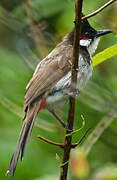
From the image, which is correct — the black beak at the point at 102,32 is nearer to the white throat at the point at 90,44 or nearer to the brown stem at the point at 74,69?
the white throat at the point at 90,44

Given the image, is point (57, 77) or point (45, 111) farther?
point (45, 111)

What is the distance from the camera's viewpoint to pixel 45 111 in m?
3.22

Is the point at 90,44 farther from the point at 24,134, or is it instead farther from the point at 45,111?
the point at 24,134

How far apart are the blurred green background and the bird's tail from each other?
29 centimetres

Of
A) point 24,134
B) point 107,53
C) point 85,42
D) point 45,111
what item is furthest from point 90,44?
point 107,53

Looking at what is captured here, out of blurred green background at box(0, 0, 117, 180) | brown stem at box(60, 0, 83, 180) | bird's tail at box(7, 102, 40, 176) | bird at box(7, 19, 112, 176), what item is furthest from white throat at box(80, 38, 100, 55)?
brown stem at box(60, 0, 83, 180)

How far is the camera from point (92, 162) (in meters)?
3.22

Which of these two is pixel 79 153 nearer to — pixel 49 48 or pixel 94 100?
pixel 94 100

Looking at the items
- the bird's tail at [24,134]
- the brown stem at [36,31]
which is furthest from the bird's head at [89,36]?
the bird's tail at [24,134]

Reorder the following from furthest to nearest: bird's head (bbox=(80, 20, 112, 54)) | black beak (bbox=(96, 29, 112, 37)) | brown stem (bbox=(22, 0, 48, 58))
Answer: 1. brown stem (bbox=(22, 0, 48, 58))
2. bird's head (bbox=(80, 20, 112, 54))
3. black beak (bbox=(96, 29, 112, 37))

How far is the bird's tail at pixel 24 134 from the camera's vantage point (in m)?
2.02

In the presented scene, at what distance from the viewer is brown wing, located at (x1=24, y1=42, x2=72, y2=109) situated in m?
2.67

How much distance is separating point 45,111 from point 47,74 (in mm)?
502

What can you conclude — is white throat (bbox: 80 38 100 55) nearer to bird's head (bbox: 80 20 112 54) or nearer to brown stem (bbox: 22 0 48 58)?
bird's head (bbox: 80 20 112 54)
